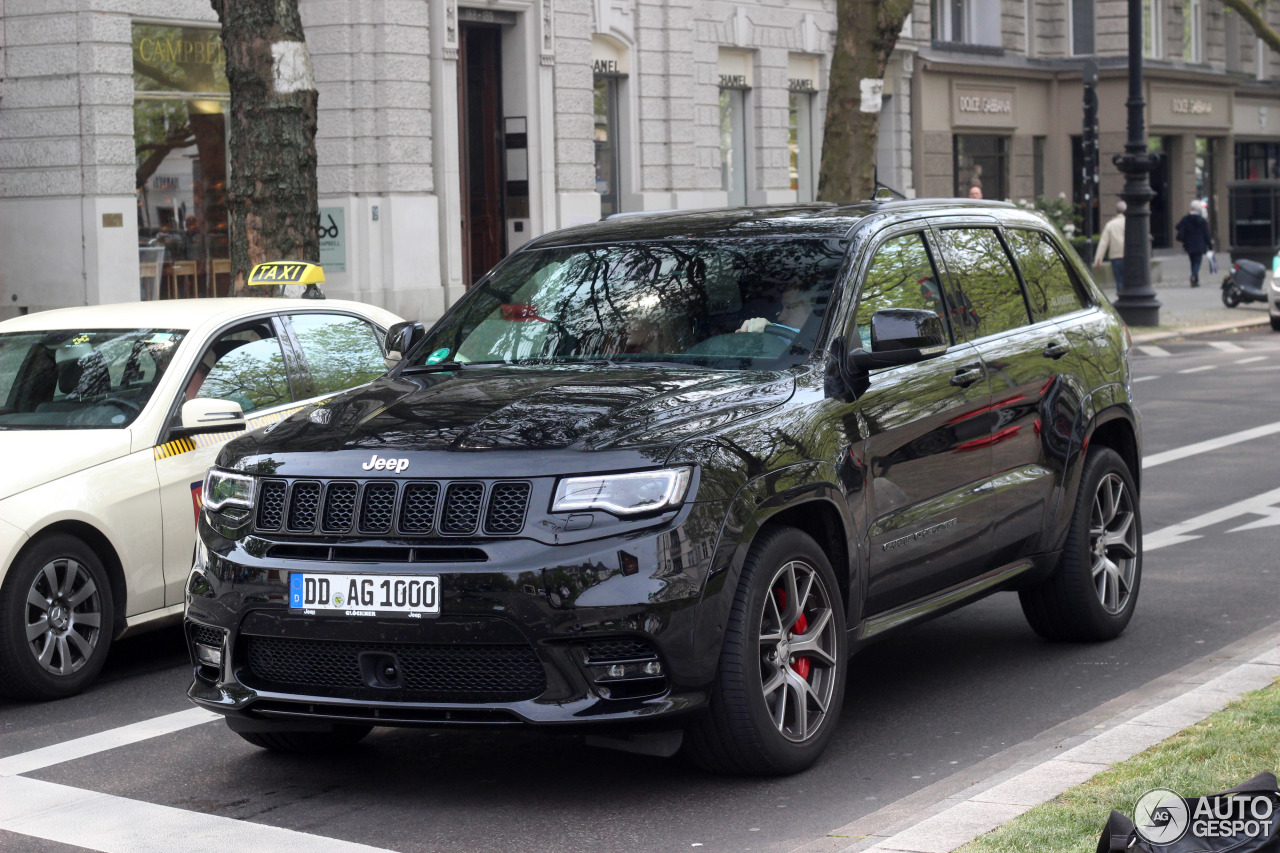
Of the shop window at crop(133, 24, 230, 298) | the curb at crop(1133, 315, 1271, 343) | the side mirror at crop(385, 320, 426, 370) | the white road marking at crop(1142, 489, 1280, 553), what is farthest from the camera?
the curb at crop(1133, 315, 1271, 343)

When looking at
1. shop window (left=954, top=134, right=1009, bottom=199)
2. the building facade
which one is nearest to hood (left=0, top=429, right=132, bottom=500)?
the building facade

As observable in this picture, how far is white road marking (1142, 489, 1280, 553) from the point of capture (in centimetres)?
1025

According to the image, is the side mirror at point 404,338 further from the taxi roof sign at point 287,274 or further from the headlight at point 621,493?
the taxi roof sign at point 287,274

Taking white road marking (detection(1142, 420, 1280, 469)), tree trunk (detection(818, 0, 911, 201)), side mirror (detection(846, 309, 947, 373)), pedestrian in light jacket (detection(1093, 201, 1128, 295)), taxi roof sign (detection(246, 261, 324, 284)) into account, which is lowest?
white road marking (detection(1142, 420, 1280, 469))

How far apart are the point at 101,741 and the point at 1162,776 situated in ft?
12.0

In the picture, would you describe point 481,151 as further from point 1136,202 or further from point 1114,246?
point 1114,246

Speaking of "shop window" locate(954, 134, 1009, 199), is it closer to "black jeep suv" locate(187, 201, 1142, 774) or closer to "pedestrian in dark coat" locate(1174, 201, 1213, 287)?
"pedestrian in dark coat" locate(1174, 201, 1213, 287)

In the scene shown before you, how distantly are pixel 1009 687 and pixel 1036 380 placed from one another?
1209 millimetres

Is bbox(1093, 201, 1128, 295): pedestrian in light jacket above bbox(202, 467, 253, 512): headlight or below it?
above

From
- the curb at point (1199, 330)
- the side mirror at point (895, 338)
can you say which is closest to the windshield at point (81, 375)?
the side mirror at point (895, 338)

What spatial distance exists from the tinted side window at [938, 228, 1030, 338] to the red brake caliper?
1728 mm

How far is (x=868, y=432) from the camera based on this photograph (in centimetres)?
593

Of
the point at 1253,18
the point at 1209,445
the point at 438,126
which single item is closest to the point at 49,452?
the point at 1209,445

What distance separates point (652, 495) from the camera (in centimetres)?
503
